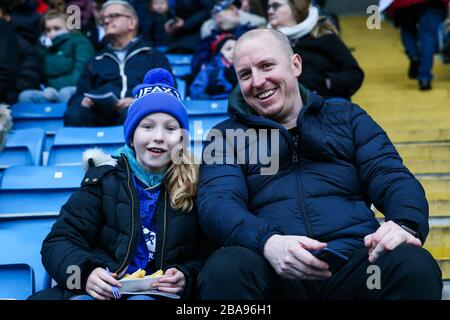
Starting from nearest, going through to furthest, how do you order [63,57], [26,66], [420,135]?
[420,135] → [26,66] → [63,57]

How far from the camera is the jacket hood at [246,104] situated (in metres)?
3.04

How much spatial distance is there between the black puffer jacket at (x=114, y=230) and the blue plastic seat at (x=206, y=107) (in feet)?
6.00

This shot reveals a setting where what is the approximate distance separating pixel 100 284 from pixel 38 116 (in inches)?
110

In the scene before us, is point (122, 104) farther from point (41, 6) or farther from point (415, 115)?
point (41, 6)

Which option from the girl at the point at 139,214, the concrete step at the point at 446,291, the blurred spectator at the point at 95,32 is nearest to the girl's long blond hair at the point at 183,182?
the girl at the point at 139,214

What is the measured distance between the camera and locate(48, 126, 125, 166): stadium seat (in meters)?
4.38

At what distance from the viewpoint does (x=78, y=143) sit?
442 centimetres

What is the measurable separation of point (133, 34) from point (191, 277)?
2944mm

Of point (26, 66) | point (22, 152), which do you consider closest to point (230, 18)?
point (26, 66)

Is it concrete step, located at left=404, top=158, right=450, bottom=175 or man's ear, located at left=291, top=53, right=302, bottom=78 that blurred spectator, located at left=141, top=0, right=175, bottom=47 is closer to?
concrete step, located at left=404, top=158, right=450, bottom=175

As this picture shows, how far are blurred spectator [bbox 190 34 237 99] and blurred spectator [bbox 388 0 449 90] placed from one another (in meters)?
1.42

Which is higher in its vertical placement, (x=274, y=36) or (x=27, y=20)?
(x=27, y=20)

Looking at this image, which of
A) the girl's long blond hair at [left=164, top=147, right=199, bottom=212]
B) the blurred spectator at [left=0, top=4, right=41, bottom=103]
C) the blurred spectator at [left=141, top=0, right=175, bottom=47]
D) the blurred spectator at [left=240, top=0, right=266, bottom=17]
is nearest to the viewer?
the girl's long blond hair at [left=164, top=147, right=199, bottom=212]

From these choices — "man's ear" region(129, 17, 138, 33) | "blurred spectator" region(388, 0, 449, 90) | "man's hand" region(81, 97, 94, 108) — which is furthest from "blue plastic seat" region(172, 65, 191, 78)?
"blurred spectator" region(388, 0, 449, 90)
